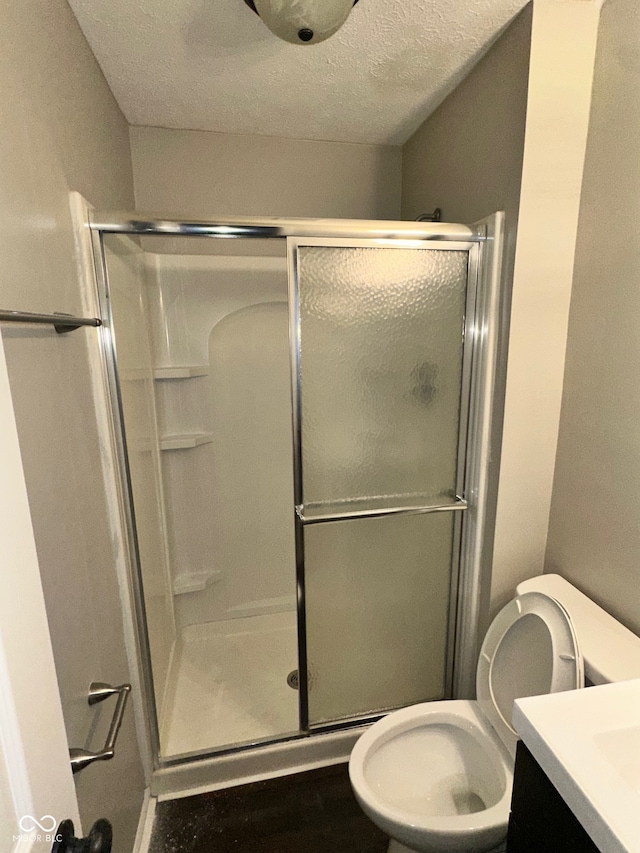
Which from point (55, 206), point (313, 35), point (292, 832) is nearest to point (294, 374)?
point (55, 206)

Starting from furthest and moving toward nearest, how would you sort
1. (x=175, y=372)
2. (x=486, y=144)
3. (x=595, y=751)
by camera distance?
1. (x=175, y=372)
2. (x=486, y=144)
3. (x=595, y=751)

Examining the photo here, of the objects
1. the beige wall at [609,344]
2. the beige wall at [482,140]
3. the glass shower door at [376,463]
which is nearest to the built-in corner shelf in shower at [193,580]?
the glass shower door at [376,463]

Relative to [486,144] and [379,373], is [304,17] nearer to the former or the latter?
[486,144]

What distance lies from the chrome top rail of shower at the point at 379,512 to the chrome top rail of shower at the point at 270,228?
894 mm

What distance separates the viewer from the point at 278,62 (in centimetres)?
139

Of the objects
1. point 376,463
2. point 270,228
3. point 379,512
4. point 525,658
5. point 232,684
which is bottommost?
point 232,684

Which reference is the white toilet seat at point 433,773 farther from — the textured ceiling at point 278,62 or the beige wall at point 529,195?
the textured ceiling at point 278,62

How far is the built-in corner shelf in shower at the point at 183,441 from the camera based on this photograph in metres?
2.16

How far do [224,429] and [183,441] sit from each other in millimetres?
211

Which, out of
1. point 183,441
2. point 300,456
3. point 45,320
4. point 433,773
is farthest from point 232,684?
point 45,320

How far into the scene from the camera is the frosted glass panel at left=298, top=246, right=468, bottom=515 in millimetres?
1472

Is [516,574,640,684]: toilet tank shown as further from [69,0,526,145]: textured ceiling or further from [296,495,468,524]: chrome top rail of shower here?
[69,0,526,145]: textured ceiling

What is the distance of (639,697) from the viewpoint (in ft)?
2.93

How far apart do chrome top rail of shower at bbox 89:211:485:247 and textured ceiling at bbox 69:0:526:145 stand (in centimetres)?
49
